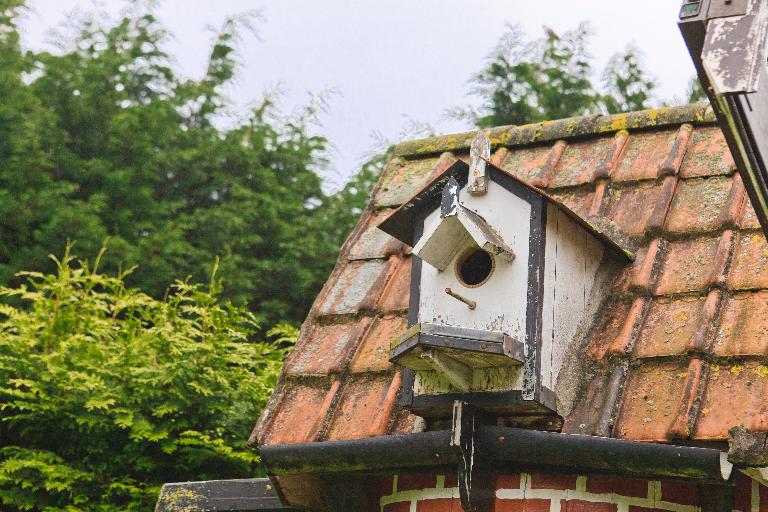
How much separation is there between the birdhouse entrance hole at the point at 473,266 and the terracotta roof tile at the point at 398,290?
582mm

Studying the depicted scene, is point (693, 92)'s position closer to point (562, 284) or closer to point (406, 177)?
point (406, 177)

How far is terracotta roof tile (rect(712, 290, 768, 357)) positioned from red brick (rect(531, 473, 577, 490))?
0.64 metres

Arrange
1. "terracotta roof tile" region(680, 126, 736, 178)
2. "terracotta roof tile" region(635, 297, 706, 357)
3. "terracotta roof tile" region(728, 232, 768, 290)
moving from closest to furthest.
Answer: "terracotta roof tile" region(635, 297, 706, 357) < "terracotta roof tile" region(728, 232, 768, 290) < "terracotta roof tile" region(680, 126, 736, 178)

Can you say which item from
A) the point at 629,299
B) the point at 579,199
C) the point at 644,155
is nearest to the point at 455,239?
the point at 629,299

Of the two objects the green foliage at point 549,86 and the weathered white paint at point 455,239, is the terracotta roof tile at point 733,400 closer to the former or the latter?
the weathered white paint at point 455,239

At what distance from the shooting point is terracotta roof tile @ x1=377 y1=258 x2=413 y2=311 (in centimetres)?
482

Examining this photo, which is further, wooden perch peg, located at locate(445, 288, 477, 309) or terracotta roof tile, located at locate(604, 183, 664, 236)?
terracotta roof tile, located at locate(604, 183, 664, 236)

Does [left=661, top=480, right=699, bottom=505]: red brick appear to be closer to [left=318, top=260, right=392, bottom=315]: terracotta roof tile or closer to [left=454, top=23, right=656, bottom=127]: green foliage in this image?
[left=318, top=260, right=392, bottom=315]: terracotta roof tile

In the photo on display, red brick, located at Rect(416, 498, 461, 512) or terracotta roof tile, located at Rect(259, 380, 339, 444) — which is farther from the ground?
terracotta roof tile, located at Rect(259, 380, 339, 444)

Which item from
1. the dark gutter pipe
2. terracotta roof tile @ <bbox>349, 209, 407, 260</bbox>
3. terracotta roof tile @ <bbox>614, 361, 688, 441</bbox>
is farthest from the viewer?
terracotta roof tile @ <bbox>349, 209, 407, 260</bbox>

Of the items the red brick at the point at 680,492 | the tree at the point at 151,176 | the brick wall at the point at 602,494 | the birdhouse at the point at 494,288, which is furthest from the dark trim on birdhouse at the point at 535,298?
the tree at the point at 151,176

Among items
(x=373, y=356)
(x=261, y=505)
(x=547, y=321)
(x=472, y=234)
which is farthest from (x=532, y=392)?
(x=261, y=505)

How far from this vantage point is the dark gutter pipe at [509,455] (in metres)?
3.54

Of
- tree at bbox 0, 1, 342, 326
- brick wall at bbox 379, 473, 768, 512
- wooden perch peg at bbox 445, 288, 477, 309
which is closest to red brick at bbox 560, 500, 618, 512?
brick wall at bbox 379, 473, 768, 512
